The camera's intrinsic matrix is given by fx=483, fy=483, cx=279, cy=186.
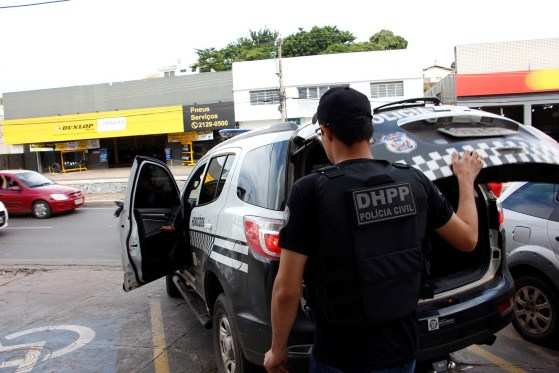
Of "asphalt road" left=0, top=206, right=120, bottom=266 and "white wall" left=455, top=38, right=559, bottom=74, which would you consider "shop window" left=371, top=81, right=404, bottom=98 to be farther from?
"asphalt road" left=0, top=206, right=120, bottom=266

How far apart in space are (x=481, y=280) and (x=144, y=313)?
395cm

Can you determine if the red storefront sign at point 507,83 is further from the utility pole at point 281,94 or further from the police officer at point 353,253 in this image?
the police officer at point 353,253

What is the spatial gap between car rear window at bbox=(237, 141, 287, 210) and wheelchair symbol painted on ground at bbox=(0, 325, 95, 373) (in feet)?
8.75

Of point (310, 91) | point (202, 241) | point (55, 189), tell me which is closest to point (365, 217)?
point (202, 241)

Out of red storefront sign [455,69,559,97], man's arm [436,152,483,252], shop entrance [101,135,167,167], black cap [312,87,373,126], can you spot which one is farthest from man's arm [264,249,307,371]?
shop entrance [101,135,167,167]

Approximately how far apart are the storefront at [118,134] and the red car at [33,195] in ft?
52.9

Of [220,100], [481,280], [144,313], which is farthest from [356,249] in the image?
[220,100]

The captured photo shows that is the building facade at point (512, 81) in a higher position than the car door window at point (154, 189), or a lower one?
higher

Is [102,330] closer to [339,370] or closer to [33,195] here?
[339,370]

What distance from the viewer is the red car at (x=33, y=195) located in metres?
14.9

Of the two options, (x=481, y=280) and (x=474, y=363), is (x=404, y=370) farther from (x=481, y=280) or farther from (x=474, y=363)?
(x=474, y=363)

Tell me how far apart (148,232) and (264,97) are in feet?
86.3

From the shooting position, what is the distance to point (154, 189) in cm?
511

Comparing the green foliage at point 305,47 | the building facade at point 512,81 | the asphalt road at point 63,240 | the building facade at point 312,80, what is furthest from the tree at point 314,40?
the asphalt road at point 63,240
